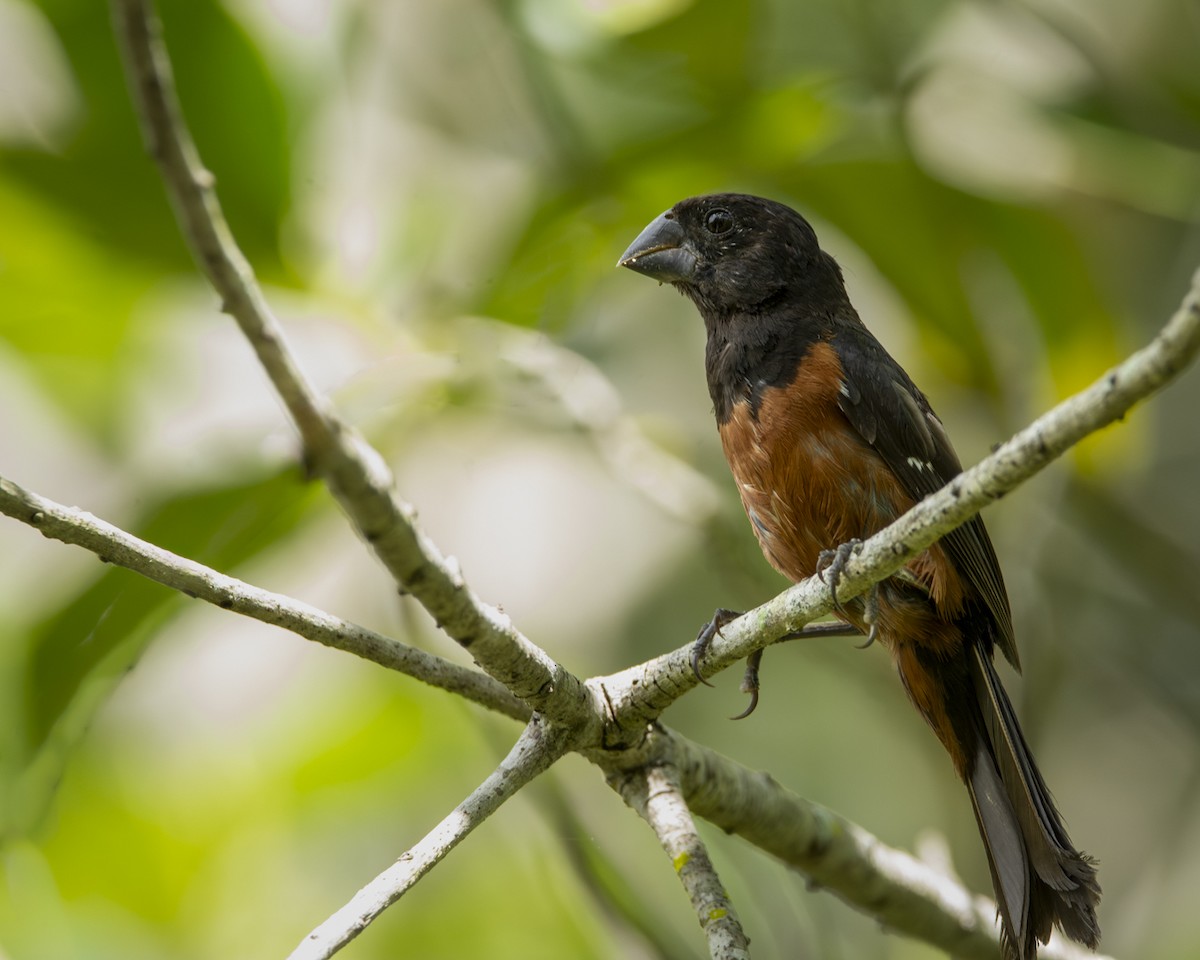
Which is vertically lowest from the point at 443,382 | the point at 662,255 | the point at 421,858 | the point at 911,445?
the point at 421,858

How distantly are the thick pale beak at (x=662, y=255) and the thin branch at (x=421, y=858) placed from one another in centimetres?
197

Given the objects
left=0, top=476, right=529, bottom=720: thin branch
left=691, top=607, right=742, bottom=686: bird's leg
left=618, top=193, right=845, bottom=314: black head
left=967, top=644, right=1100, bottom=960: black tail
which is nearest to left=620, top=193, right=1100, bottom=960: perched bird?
left=967, top=644, right=1100, bottom=960: black tail

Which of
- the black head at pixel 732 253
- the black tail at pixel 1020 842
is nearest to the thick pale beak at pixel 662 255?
the black head at pixel 732 253

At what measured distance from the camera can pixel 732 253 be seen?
12.2 feet

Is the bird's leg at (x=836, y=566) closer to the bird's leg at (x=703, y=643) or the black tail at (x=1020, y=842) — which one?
the bird's leg at (x=703, y=643)

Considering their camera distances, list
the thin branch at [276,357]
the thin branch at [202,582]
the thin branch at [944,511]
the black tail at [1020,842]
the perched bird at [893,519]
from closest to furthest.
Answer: the thin branch at [276,357] < the thin branch at [944,511] < the thin branch at [202,582] < the black tail at [1020,842] < the perched bird at [893,519]

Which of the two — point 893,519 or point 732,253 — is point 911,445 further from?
point 732,253

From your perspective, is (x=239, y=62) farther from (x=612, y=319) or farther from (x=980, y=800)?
(x=612, y=319)

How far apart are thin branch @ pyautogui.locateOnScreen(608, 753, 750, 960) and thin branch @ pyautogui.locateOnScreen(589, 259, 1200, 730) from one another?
0.19 m

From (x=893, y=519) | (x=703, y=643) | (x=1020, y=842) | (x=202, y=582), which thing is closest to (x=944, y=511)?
(x=703, y=643)

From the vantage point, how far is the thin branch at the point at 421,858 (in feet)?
5.71

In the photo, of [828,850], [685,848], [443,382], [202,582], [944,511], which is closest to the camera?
[944,511]

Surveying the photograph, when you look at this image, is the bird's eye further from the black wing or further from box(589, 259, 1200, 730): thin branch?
box(589, 259, 1200, 730): thin branch

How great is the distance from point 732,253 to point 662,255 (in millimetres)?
217
